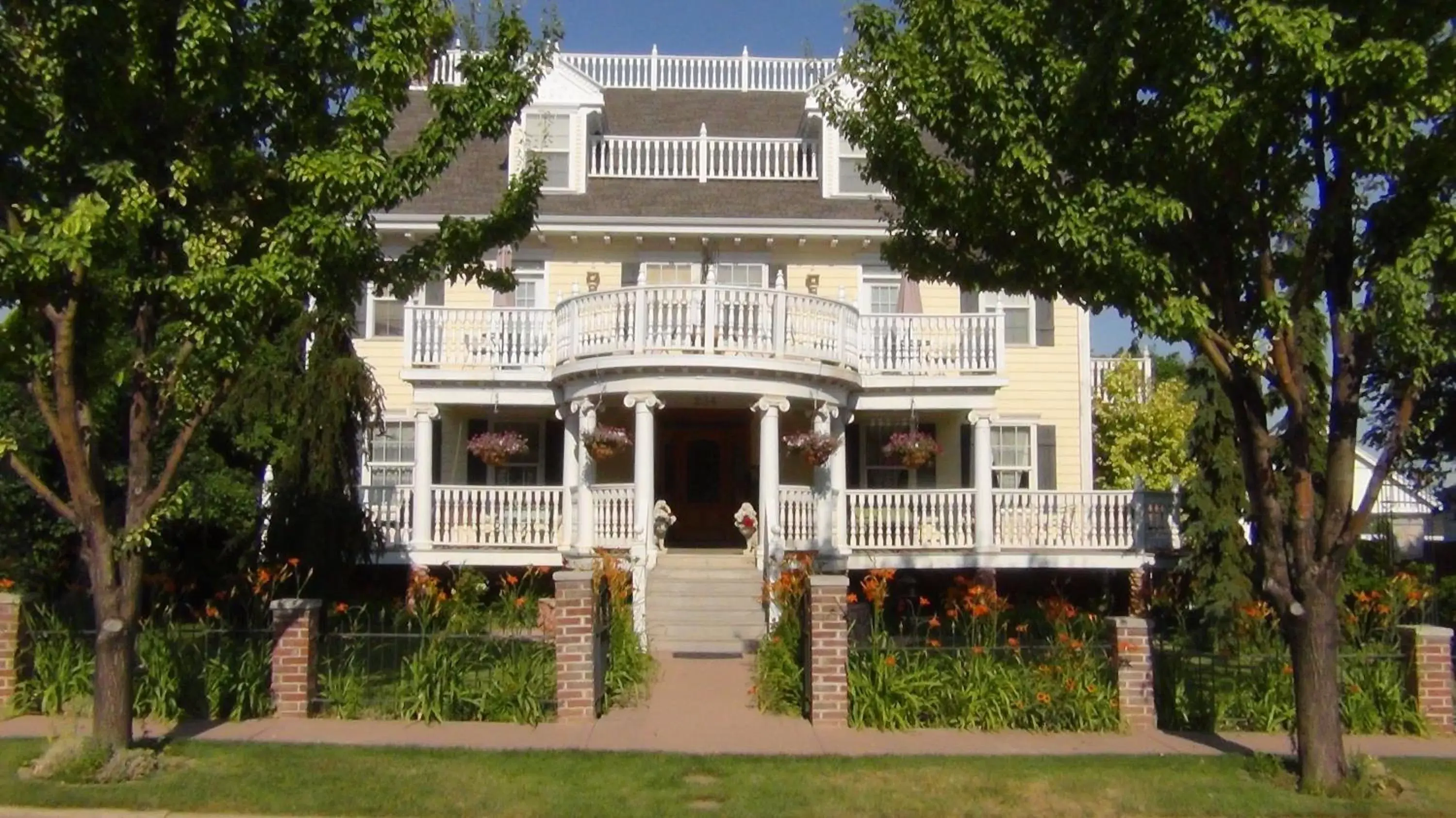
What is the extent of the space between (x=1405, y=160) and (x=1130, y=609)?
12.3 meters

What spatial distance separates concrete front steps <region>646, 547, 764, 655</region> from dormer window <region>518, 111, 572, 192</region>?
7.76 m

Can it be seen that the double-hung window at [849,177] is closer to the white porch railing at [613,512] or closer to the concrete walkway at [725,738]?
the white porch railing at [613,512]

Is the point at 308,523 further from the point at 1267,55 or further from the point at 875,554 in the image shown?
the point at 1267,55

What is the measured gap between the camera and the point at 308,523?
57.7ft

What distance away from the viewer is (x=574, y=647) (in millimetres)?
12508

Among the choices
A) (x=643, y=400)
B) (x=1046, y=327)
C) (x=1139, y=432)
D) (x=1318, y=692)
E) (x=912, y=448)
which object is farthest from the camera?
(x=1139, y=432)

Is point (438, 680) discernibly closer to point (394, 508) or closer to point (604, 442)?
point (604, 442)

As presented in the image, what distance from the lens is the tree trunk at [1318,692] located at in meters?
9.99

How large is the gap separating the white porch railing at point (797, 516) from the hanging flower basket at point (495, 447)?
4276 millimetres

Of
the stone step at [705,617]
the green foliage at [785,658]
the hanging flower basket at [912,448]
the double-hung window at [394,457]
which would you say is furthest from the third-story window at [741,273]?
the green foliage at [785,658]

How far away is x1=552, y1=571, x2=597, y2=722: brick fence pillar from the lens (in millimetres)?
12336

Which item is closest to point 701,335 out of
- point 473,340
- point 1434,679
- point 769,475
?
point 769,475

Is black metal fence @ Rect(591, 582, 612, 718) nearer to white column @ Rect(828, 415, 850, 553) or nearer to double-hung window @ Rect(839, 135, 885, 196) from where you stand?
white column @ Rect(828, 415, 850, 553)

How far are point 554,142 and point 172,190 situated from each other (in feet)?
46.4
